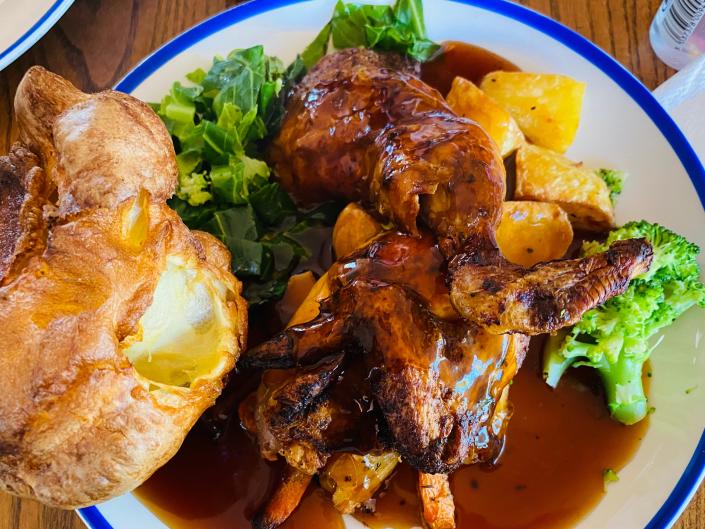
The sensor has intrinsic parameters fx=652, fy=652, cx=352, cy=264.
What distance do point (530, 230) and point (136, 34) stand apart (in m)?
1.85

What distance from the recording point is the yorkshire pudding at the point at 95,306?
1.36 metres

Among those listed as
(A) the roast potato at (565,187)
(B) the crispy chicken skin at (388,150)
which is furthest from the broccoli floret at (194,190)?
(A) the roast potato at (565,187)

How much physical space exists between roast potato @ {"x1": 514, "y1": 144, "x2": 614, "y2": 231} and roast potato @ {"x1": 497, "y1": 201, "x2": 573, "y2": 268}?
0.08m

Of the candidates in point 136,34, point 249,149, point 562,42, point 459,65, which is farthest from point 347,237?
point 136,34

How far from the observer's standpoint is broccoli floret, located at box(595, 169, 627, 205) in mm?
2340

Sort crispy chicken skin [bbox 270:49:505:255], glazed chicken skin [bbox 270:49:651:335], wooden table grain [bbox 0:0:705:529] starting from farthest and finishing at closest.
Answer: wooden table grain [bbox 0:0:705:529], crispy chicken skin [bbox 270:49:505:255], glazed chicken skin [bbox 270:49:651:335]

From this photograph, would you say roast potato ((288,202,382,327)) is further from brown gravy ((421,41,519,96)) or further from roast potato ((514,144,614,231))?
brown gravy ((421,41,519,96))

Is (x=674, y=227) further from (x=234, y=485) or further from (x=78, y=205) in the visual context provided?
(x=78, y=205)

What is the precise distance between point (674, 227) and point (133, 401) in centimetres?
187

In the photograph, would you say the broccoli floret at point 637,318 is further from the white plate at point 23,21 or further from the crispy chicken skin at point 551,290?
the white plate at point 23,21

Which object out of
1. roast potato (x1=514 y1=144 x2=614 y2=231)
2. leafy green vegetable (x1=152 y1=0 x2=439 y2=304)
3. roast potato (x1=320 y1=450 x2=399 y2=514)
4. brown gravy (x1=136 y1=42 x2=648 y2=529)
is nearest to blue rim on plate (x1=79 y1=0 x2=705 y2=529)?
leafy green vegetable (x1=152 y1=0 x2=439 y2=304)

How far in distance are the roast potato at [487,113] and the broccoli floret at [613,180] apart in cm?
32

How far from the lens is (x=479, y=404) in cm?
170

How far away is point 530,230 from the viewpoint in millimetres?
2197
